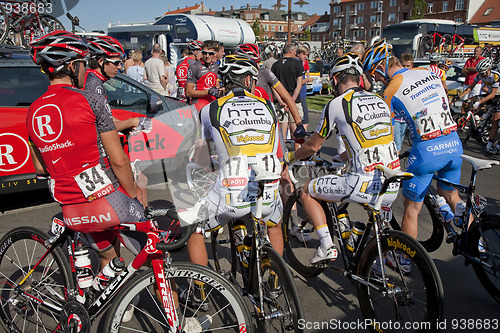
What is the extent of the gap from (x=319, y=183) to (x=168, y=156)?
141 inches

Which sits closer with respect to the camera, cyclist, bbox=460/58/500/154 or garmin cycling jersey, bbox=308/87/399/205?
garmin cycling jersey, bbox=308/87/399/205

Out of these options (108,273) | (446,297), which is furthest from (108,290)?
(446,297)

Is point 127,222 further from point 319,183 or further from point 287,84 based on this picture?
point 287,84

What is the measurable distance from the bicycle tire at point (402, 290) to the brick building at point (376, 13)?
78.7 meters

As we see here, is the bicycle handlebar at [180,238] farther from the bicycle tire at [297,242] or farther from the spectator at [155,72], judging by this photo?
the spectator at [155,72]

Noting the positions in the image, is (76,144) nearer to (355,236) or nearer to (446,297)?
(355,236)

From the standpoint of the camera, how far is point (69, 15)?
405 inches

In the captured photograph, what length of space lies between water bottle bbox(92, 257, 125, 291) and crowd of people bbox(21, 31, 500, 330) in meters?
0.18

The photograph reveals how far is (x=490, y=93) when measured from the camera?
9734 millimetres

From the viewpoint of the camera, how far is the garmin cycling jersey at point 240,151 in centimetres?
298

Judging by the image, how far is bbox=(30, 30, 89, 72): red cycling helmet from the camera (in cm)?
250

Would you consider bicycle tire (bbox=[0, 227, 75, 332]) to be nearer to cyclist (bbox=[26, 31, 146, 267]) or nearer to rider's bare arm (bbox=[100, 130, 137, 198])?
cyclist (bbox=[26, 31, 146, 267])

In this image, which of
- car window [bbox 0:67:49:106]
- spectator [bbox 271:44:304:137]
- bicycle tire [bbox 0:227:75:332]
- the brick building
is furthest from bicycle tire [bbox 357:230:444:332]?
the brick building

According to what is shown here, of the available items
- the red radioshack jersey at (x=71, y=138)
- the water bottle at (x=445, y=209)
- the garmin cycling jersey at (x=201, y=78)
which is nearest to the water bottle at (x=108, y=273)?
the red radioshack jersey at (x=71, y=138)
